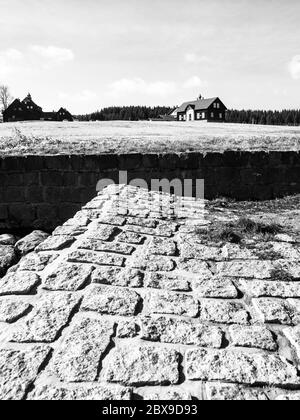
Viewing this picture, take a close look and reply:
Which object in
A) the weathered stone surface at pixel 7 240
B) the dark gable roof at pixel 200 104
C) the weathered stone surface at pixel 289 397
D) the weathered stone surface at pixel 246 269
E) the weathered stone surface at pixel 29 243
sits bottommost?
the weathered stone surface at pixel 7 240

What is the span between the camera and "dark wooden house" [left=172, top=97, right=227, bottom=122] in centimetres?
8212

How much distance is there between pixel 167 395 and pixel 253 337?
0.71 metres

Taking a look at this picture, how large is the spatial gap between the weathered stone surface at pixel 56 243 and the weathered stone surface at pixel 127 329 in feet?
4.42

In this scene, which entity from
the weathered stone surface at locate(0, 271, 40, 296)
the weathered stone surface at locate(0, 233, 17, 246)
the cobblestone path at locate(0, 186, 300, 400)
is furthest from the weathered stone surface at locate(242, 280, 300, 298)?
the weathered stone surface at locate(0, 233, 17, 246)

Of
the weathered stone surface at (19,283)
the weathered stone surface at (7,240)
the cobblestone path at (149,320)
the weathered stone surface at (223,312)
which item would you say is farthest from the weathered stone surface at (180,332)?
the weathered stone surface at (7,240)

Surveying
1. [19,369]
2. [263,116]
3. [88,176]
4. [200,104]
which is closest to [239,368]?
[19,369]

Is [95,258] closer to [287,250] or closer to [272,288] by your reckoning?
[272,288]

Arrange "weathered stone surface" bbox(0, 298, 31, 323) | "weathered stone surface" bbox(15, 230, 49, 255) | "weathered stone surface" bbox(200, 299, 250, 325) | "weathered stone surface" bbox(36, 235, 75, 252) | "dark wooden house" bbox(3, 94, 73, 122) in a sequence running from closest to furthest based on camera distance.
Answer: "weathered stone surface" bbox(0, 298, 31, 323) → "weathered stone surface" bbox(200, 299, 250, 325) → "weathered stone surface" bbox(36, 235, 75, 252) → "weathered stone surface" bbox(15, 230, 49, 255) → "dark wooden house" bbox(3, 94, 73, 122)

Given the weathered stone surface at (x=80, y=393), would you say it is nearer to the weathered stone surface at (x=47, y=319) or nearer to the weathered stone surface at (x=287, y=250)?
the weathered stone surface at (x=47, y=319)

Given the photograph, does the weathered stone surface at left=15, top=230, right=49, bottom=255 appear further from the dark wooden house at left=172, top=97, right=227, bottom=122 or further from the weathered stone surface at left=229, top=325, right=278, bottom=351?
the dark wooden house at left=172, top=97, right=227, bottom=122

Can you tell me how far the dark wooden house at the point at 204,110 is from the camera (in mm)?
82125

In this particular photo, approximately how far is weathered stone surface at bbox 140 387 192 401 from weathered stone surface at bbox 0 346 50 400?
0.52 m

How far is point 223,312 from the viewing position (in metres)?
2.57

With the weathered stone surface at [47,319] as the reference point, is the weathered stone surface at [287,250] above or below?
below
